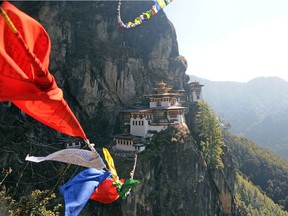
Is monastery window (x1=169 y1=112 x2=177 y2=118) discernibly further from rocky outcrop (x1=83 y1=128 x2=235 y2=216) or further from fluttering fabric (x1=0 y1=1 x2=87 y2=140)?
fluttering fabric (x1=0 y1=1 x2=87 y2=140)

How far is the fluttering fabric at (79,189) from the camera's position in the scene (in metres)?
7.15

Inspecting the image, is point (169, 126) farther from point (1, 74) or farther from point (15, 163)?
point (1, 74)

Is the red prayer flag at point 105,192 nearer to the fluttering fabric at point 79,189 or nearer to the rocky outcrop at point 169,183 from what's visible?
the fluttering fabric at point 79,189

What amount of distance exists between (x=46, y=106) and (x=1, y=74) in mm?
971

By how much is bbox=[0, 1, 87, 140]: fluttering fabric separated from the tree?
37.9 meters

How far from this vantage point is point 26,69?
13.9 feet

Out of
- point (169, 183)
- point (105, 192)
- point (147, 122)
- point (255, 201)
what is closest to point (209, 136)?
point (147, 122)

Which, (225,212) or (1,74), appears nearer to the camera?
(1,74)

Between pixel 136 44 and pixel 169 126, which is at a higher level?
pixel 136 44

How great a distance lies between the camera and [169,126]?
117 ft

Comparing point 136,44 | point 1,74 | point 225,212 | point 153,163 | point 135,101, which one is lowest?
point 225,212

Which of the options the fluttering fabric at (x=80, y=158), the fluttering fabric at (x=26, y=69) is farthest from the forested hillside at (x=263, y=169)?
the fluttering fabric at (x=26, y=69)

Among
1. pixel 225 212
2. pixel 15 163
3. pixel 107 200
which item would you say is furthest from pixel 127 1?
pixel 107 200

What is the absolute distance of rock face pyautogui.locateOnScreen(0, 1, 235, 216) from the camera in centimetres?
3180
